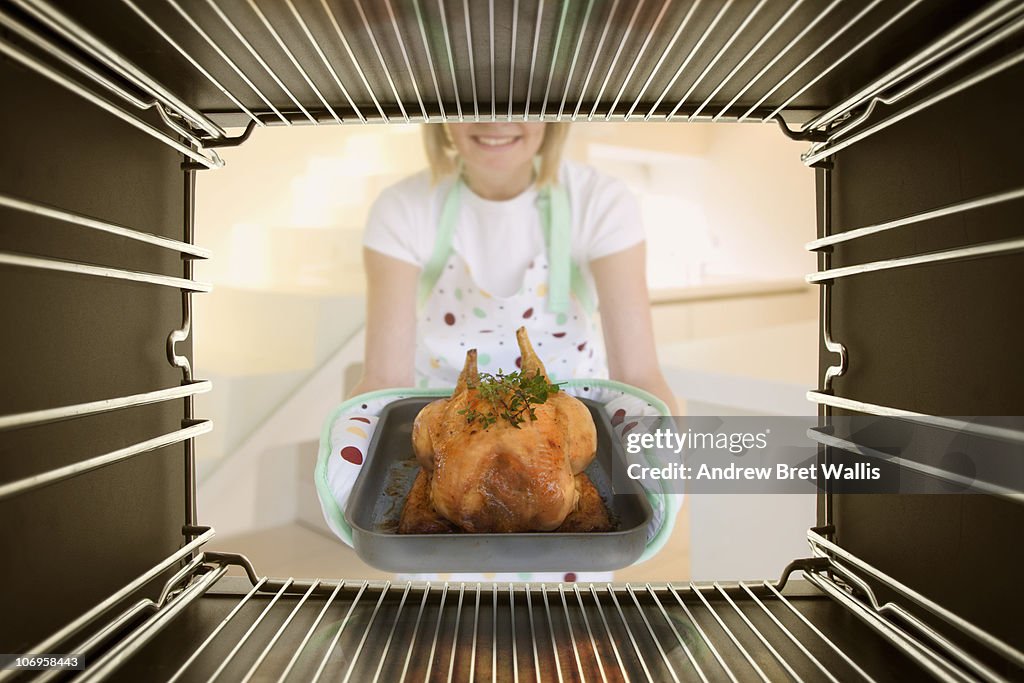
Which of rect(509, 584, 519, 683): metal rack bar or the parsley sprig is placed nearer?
rect(509, 584, 519, 683): metal rack bar

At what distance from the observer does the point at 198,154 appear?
2.46ft

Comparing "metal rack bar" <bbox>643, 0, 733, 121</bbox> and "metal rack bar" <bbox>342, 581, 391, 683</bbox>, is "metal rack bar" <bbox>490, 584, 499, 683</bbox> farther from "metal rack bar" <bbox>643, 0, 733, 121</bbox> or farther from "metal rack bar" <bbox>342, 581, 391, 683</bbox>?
"metal rack bar" <bbox>643, 0, 733, 121</bbox>

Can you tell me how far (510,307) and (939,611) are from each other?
1432mm

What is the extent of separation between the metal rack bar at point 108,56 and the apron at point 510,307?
114 cm

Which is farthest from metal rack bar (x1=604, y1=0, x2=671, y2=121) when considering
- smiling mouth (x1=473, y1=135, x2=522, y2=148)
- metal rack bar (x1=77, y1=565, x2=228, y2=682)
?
smiling mouth (x1=473, y1=135, x2=522, y2=148)

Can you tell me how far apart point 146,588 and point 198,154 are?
0.45m

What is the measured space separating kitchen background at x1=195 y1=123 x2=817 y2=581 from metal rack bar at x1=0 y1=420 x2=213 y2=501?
1.89 m

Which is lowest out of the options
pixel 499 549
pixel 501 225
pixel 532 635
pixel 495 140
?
pixel 532 635

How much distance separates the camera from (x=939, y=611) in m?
0.55

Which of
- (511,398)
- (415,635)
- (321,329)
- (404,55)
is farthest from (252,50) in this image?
(321,329)

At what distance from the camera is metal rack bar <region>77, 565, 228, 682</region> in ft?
1.76

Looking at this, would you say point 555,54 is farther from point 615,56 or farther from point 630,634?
point 630,634

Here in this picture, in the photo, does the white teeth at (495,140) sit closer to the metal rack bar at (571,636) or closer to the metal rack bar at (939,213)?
the metal rack bar at (939,213)

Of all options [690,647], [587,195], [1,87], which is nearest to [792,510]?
[587,195]
